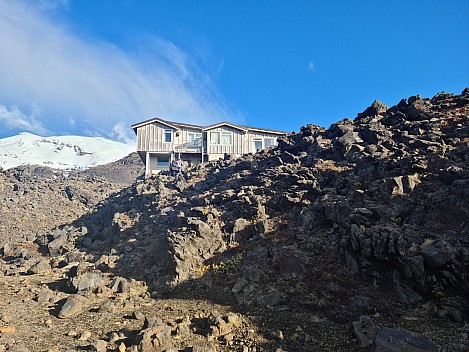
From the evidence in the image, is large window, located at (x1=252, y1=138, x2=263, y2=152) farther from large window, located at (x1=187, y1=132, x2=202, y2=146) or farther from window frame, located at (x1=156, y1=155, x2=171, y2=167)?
window frame, located at (x1=156, y1=155, x2=171, y2=167)

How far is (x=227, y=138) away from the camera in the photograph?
133 feet

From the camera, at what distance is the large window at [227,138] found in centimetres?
4028

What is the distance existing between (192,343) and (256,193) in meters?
13.7

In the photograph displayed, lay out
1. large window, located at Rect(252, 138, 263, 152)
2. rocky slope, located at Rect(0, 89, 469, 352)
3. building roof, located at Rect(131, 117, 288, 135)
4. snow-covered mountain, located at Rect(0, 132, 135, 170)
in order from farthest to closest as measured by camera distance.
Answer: snow-covered mountain, located at Rect(0, 132, 135, 170), large window, located at Rect(252, 138, 263, 152), building roof, located at Rect(131, 117, 288, 135), rocky slope, located at Rect(0, 89, 469, 352)

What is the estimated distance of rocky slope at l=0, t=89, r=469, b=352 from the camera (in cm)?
900

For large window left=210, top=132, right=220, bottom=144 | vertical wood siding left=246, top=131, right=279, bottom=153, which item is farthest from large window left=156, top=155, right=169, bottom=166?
vertical wood siding left=246, top=131, right=279, bottom=153

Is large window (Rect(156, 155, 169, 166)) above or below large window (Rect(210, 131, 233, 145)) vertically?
below

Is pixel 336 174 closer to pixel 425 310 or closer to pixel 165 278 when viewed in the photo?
pixel 425 310

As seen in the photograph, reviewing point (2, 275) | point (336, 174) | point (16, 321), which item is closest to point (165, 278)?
point (16, 321)

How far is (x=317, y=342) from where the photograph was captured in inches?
333

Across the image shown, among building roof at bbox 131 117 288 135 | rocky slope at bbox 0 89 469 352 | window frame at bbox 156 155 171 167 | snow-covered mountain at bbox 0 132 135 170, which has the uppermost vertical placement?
snow-covered mountain at bbox 0 132 135 170

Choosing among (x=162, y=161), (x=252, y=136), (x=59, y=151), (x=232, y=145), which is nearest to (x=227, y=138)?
(x=232, y=145)

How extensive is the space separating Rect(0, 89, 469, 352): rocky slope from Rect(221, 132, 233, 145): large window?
52.7 feet

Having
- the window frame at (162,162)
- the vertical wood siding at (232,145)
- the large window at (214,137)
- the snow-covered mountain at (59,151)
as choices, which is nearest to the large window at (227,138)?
the vertical wood siding at (232,145)
